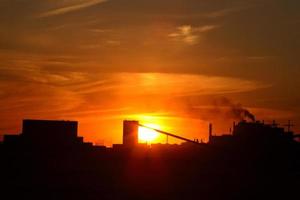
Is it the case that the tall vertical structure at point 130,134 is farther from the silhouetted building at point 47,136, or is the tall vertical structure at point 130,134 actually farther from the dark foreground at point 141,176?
the dark foreground at point 141,176

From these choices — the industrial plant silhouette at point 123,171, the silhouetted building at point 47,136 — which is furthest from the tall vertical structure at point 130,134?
the silhouetted building at point 47,136

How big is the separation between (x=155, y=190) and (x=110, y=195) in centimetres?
411

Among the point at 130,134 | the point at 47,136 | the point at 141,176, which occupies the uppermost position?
the point at 130,134

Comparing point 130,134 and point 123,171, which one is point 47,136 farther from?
point 130,134

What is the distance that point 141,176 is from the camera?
4750 centimetres

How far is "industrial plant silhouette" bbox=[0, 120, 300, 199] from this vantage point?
147 feet

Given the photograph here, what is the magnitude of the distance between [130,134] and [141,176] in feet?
35.1

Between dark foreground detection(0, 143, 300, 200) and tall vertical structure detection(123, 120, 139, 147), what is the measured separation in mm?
5405

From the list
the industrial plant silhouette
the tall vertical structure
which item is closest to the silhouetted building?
the industrial plant silhouette

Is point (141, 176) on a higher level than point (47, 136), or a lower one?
lower

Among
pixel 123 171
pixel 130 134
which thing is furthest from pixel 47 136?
pixel 130 134

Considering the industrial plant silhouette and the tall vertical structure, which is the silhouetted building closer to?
the industrial plant silhouette

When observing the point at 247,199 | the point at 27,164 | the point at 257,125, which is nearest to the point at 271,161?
the point at 247,199

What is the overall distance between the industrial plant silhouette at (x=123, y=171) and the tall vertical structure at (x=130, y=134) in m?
3.33
